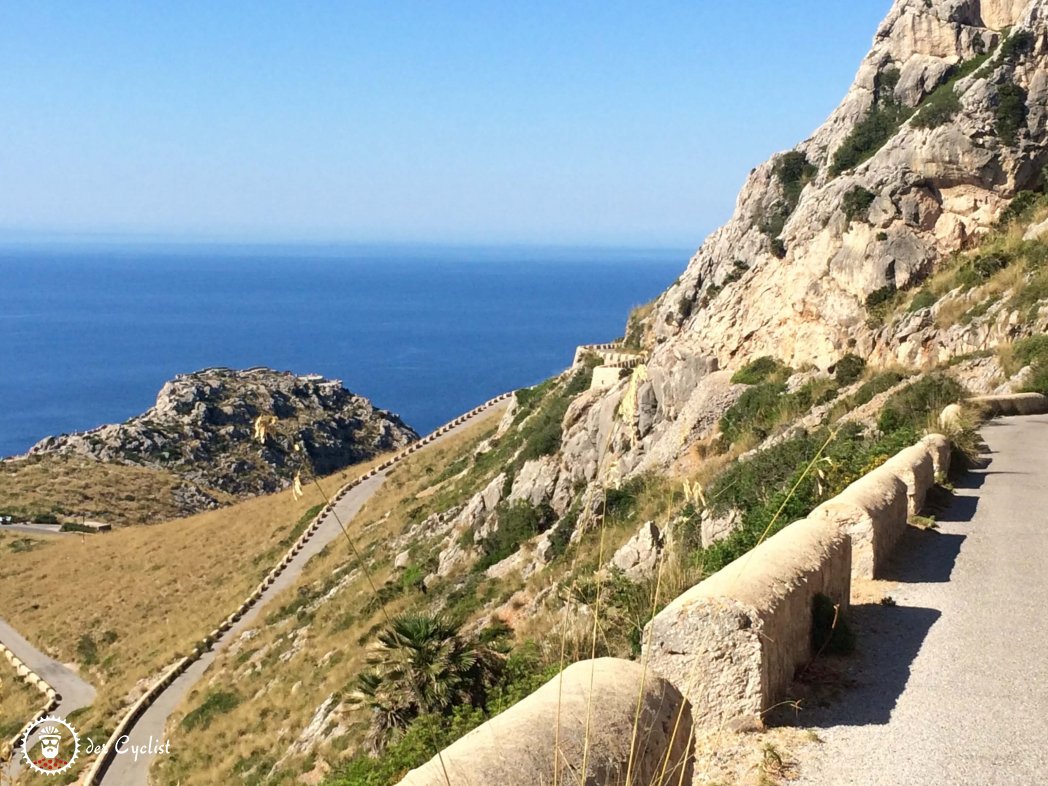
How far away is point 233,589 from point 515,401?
53.7ft

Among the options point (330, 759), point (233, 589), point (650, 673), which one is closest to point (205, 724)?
point (330, 759)

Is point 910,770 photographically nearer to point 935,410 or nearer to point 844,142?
point 935,410

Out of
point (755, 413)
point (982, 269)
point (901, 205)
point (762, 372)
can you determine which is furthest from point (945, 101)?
point (755, 413)

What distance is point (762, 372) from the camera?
1200 inches

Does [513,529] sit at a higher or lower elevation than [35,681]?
higher

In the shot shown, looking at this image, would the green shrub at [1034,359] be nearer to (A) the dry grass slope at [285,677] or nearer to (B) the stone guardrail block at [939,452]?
(B) the stone guardrail block at [939,452]

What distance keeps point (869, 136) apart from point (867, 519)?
2929 cm

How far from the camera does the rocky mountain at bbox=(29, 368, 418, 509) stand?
68.0m

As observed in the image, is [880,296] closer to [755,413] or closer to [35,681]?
[755,413]

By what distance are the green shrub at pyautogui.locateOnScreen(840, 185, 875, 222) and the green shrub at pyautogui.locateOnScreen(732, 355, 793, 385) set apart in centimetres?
516

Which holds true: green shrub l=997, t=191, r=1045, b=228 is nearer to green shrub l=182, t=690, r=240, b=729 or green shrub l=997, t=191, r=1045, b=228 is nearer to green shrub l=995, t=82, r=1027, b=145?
green shrub l=995, t=82, r=1027, b=145

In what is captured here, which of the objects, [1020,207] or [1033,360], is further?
[1020,207]

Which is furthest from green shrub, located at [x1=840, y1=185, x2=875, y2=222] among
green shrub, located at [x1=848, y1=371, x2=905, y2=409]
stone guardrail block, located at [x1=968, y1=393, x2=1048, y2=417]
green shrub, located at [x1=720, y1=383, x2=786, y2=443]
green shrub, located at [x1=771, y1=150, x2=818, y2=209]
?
stone guardrail block, located at [x1=968, y1=393, x2=1048, y2=417]

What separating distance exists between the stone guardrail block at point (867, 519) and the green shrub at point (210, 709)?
60.3 feet
